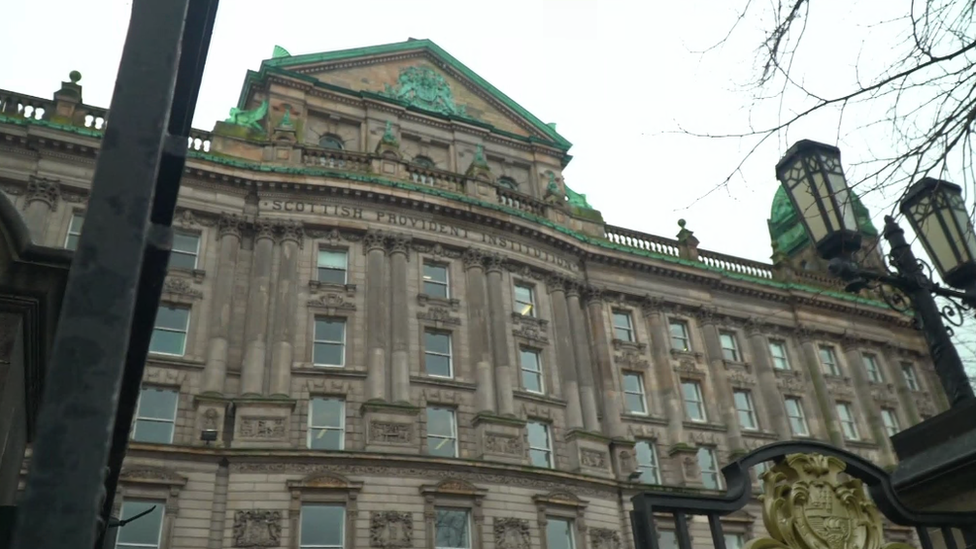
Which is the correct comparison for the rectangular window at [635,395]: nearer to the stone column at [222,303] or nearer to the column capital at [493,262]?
the column capital at [493,262]

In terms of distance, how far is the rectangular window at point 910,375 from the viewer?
46.1m

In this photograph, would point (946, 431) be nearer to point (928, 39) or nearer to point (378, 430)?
point (928, 39)

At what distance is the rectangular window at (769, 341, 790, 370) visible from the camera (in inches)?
1628

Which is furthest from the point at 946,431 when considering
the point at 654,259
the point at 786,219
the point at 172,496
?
the point at 786,219

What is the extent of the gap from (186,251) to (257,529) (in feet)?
38.3

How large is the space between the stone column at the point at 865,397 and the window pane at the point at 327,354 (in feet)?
98.2

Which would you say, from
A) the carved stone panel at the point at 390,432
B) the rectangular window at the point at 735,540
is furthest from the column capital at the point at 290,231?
the rectangular window at the point at 735,540

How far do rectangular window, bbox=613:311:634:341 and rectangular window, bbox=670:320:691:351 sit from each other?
8.05 ft

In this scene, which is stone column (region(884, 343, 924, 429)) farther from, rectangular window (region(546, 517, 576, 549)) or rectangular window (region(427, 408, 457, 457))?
rectangular window (region(427, 408, 457, 457))

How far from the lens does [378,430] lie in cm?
2734

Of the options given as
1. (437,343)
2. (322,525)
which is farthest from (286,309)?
(322,525)

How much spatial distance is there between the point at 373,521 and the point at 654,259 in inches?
823

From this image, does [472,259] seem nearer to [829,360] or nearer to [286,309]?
[286,309]

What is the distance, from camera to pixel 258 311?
29016mm
